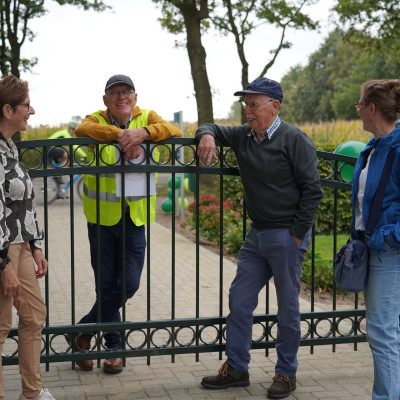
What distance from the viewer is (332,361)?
192 inches

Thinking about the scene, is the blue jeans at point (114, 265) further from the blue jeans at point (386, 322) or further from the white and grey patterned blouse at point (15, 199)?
the blue jeans at point (386, 322)

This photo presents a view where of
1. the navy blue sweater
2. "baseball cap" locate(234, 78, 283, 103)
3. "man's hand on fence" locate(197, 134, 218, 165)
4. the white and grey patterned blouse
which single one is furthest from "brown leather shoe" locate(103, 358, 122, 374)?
"baseball cap" locate(234, 78, 283, 103)

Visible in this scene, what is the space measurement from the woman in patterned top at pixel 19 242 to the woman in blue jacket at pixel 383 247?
6.05 feet

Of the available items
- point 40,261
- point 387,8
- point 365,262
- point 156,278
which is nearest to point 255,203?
point 365,262

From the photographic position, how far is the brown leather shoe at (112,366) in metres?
4.50

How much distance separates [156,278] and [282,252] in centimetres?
421

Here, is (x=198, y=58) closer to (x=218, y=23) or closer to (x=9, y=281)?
(x=218, y=23)

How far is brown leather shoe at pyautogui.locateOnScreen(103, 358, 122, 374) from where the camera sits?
4.50 meters

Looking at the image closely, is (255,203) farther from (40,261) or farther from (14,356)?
(14,356)

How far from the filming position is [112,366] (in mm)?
4508

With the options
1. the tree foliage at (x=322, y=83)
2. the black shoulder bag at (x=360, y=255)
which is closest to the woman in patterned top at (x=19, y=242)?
the black shoulder bag at (x=360, y=255)

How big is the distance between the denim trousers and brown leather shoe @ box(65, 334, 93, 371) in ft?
3.24

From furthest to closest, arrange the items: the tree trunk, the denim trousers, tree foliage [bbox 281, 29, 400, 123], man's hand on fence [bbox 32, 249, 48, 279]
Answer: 1. tree foliage [bbox 281, 29, 400, 123]
2. the tree trunk
3. the denim trousers
4. man's hand on fence [bbox 32, 249, 48, 279]

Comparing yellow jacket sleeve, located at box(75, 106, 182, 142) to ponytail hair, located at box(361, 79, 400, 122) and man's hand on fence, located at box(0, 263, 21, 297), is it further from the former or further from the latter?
ponytail hair, located at box(361, 79, 400, 122)
